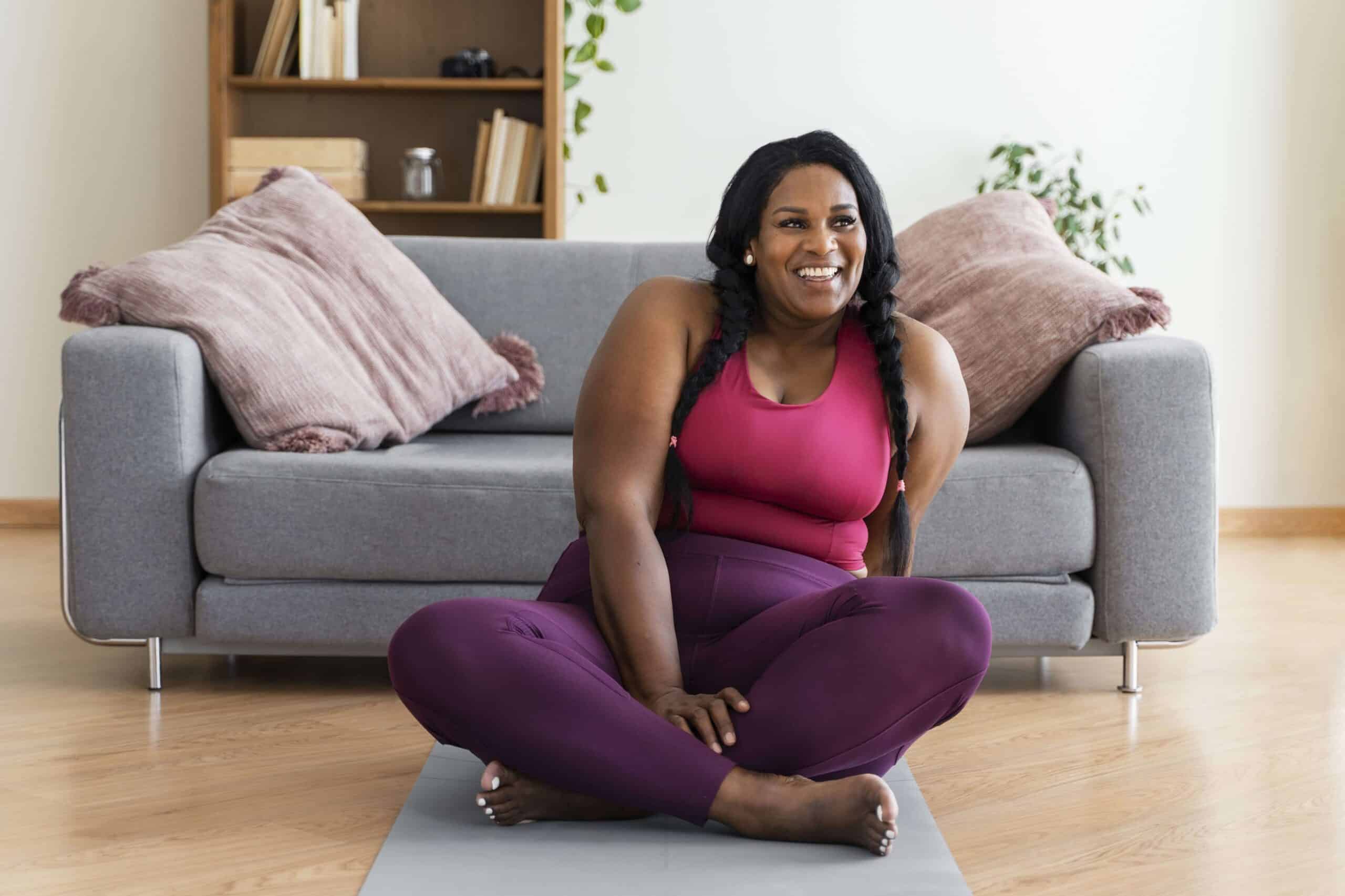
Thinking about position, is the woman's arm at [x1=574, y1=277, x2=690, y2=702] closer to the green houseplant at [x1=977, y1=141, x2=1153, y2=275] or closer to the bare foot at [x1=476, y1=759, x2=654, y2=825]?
the bare foot at [x1=476, y1=759, x2=654, y2=825]

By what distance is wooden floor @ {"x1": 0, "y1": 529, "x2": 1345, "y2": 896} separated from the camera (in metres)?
1.54

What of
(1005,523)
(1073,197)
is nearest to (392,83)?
(1073,197)

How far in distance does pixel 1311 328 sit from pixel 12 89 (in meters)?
4.12

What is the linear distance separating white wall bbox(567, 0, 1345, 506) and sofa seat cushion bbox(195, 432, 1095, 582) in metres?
2.17

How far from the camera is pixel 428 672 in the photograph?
158cm

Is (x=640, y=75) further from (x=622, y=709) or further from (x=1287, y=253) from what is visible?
(x=622, y=709)

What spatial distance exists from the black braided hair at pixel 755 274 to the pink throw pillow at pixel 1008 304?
630mm

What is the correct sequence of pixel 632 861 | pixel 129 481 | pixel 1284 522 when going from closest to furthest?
1. pixel 632 861
2. pixel 129 481
3. pixel 1284 522

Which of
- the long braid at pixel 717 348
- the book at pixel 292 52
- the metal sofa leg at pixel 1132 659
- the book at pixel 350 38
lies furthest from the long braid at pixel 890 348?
the book at pixel 292 52

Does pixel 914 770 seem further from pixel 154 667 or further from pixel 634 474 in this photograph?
pixel 154 667

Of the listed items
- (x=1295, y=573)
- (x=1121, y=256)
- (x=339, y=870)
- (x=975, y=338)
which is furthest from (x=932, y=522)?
(x=1121, y=256)

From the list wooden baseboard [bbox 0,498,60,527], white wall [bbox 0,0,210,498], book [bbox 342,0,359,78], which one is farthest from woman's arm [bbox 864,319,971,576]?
wooden baseboard [bbox 0,498,60,527]

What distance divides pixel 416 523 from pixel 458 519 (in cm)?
7

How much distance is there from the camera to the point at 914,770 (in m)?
1.95
